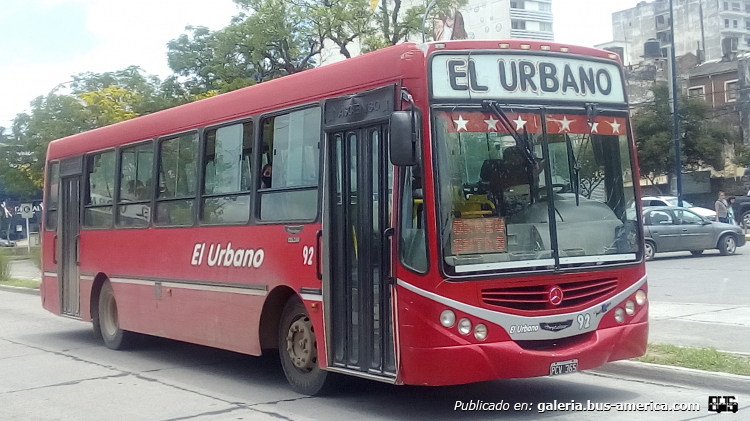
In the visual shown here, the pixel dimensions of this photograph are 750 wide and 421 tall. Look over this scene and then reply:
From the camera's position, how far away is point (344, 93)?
8078 mm

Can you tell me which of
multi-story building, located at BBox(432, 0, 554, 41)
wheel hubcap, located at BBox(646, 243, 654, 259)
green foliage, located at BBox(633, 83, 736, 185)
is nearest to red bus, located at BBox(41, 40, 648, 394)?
wheel hubcap, located at BBox(646, 243, 654, 259)

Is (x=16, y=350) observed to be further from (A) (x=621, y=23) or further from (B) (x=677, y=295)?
(A) (x=621, y=23)

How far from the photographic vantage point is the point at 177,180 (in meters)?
10.9

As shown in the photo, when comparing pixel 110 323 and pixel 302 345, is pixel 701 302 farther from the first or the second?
pixel 110 323

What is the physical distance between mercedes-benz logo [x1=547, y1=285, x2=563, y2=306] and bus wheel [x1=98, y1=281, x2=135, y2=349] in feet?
24.3

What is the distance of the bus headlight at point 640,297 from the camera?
7.78 meters

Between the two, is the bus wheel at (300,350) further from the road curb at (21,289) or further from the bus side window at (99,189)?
→ the road curb at (21,289)

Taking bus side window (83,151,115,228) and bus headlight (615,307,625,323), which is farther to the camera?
bus side window (83,151,115,228)

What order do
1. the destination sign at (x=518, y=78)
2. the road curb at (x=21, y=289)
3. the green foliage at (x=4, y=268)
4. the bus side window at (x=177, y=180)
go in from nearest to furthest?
the destination sign at (x=518, y=78) → the bus side window at (x=177, y=180) → the road curb at (x=21, y=289) → the green foliage at (x=4, y=268)

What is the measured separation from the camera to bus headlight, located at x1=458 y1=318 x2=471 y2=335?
22.8 feet

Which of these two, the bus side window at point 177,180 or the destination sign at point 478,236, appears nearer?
the destination sign at point 478,236

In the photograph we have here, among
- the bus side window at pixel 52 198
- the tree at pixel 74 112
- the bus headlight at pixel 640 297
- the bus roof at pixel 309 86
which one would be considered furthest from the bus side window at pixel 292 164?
the tree at pixel 74 112

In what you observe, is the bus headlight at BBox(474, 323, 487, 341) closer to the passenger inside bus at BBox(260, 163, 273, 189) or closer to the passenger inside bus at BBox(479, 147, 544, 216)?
the passenger inside bus at BBox(479, 147, 544, 216)

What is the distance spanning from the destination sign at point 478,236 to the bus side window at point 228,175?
122 inches
